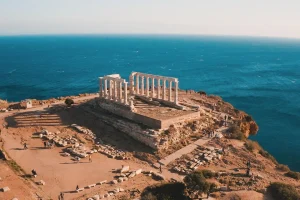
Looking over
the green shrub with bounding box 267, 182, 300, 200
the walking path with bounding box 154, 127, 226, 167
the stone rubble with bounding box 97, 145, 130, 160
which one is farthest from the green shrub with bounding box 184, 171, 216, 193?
the stone rubble with bounding box 97, 145, 130, 160

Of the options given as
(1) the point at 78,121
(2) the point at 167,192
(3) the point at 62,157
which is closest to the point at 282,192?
(2) the point at 167,192

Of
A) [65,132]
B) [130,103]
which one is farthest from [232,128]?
[65,132]

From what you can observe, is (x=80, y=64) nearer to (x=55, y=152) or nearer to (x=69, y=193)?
(x=55, y=152)

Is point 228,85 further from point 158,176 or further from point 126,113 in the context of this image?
point 158,176

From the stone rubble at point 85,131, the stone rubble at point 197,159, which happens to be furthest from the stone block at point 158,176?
the stone rubble at point 85,131

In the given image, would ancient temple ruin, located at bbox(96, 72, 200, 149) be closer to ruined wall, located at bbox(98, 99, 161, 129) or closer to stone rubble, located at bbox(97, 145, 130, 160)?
ruined wall, located at bbox(98, 99, 161, 129)

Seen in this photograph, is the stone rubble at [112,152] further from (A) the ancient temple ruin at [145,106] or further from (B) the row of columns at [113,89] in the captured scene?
(B) the row of columns at [113,89]
